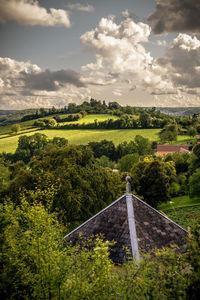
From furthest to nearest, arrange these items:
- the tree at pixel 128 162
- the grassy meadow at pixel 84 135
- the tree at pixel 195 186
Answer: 1. the grassy meadow at pixel 84 135
2. the tree at pixel 128 162
3. the tree at pixel 195 186

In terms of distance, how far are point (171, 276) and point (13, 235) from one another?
734 cm

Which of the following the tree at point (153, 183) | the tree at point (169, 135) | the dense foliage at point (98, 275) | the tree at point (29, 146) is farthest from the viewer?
the tree at point (169, 135)

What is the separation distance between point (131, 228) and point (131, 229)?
0.05m

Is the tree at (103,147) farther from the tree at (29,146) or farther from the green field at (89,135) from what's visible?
the tree at (29,146)

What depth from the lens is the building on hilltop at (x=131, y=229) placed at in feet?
35.8

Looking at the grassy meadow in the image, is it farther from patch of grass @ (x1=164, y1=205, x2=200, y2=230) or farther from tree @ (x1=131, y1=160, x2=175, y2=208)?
patch of grass @ (x1=164, y1=205, x2=200, y2=230)

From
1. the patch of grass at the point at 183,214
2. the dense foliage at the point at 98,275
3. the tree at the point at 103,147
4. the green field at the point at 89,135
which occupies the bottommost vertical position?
the patch of grass at the point at 183,214

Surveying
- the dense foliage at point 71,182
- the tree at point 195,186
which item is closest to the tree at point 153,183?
the tree at point 195,186

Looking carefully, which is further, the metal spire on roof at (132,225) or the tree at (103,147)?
the tree at (103,147)

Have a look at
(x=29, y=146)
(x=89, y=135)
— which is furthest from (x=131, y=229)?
(x=89, y=135)

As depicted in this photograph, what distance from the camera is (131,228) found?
11.3 metres

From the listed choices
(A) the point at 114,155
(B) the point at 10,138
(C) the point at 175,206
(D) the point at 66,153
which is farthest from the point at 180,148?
(B) the point at 10,138

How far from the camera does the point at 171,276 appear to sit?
6047mm

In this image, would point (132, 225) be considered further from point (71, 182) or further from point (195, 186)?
point (195, 186)
